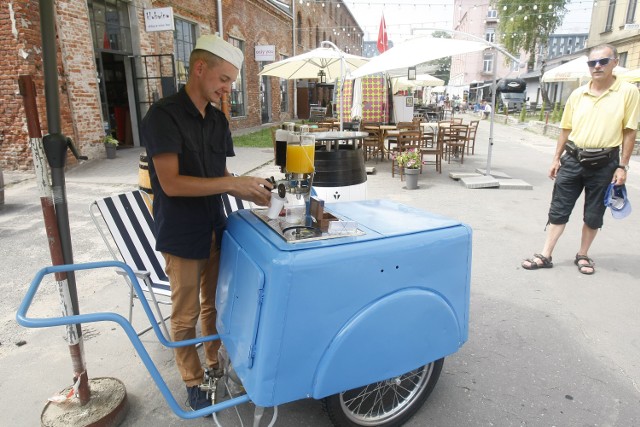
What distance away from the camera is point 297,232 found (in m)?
1.77

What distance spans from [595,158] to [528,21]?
3512 cm

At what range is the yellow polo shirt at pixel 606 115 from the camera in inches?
140

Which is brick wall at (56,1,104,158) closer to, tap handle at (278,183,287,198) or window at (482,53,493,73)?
tap handle at (278,183,287,198)

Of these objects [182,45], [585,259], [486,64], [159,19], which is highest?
[486,64]

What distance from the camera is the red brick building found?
8.00 metres

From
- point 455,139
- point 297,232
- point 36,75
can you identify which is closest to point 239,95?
point 36,75

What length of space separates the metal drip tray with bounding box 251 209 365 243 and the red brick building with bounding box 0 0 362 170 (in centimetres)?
794

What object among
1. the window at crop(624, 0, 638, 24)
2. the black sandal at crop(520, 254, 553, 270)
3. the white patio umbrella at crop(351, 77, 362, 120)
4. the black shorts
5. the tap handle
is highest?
the window at crop(624, 0, 638, 24)

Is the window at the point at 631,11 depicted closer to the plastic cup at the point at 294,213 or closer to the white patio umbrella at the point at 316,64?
Answer: the white patio umbrella at the point at 316,64

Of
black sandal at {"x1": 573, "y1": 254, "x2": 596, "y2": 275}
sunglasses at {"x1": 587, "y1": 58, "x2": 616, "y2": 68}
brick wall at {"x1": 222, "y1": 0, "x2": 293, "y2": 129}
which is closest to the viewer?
sunglasses at {"x1": 587, "y1": 58, "x2": 616, "y2": 68}

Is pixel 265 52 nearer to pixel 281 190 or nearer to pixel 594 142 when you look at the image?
pixel 594 142

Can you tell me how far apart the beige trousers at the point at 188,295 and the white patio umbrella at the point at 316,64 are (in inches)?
312

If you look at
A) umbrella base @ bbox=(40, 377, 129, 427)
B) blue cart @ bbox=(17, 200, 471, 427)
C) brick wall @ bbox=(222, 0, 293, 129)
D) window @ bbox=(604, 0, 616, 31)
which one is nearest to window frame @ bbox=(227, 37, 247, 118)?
brick wall @ bbox=(222, 0, 293, 129)

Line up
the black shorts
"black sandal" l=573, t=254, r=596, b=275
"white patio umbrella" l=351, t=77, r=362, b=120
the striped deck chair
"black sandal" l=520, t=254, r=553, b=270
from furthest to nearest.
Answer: "white patio umbrella" l=351, t=77, r=362, b=120
"black sandal" l=520, t=254, r=553, b=270
"black sandal" l=573, t=254, r=596, b=275
the black shorts
the striped deck chair
